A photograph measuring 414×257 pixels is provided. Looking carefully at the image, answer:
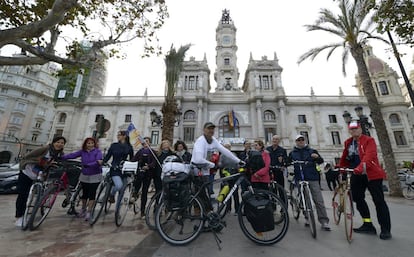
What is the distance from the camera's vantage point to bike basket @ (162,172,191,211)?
2.56 meters

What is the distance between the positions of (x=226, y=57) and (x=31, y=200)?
34.8 metres

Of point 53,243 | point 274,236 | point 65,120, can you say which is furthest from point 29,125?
point 274,236

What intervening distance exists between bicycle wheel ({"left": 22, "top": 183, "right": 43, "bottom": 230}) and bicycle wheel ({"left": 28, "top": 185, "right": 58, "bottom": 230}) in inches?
4.2

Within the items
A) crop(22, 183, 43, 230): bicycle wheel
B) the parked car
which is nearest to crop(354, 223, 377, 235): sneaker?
crop(22, 183, 43, 230): bicycle wheel

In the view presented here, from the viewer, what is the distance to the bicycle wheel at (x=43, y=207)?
3.09 meters

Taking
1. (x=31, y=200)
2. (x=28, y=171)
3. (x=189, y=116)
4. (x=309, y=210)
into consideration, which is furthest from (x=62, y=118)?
(x=309, y=210)

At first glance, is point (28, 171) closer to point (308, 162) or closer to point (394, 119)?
point (308, 162)

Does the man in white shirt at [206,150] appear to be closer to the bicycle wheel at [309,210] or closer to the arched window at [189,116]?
the bicycle wheel at [309,210]

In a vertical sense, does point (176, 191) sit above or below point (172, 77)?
Result: below

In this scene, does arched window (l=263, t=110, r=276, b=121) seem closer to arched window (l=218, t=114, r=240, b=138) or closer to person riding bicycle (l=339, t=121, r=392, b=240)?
arched window (l=218, t=114, r=240, b=138)

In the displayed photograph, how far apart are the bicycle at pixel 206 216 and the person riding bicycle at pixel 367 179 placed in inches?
57.4

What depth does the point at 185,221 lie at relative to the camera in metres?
2.75

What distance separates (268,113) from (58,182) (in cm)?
2482

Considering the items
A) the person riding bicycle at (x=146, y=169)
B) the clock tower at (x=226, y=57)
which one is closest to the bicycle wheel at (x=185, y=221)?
the person riding bicycle at (x=146, y=169)
